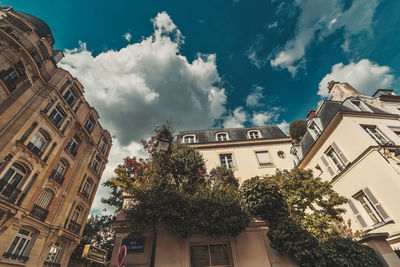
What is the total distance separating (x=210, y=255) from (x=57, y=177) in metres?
16.6

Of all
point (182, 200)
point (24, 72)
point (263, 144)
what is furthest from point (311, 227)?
point (24, 72)

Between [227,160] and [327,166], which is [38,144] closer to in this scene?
[227,160]

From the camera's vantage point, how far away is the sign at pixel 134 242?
7.57 metres

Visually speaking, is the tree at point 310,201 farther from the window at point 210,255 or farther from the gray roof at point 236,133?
the gray roof at point 236,133

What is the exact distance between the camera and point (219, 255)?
7.89 metres

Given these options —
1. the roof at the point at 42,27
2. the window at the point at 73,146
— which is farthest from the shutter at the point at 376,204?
the roof at the point at 42,27

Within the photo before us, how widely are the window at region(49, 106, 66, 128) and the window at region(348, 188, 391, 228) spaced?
25148 millimetres

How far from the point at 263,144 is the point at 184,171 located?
40.9 ft

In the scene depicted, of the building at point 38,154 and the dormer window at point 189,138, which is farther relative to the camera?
the dormer window at point 189,138

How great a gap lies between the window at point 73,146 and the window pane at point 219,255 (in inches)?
721

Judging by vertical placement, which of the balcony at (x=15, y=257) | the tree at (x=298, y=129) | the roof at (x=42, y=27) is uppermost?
the roof at (x=42, y=27)

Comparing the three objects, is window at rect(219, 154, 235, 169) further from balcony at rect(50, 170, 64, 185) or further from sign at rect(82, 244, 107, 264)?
balcony at rect(50, 170, 64, 185)

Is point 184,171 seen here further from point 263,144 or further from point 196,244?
point 263,144

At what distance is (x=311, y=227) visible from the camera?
952 cm
